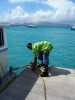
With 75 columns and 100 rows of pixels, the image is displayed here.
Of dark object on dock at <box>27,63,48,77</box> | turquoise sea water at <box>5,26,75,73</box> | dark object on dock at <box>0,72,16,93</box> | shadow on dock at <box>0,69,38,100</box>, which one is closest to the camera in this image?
shadow on dock at <box>0,69,38,100</box>

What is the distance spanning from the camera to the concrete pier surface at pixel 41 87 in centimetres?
739

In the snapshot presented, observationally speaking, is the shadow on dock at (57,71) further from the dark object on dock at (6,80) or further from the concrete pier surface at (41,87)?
the dark object on dock at (6,80)

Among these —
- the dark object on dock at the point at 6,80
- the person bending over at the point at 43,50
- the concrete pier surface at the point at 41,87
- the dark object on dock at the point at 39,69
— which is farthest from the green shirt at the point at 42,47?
the dark object on dock at the point at 6,80

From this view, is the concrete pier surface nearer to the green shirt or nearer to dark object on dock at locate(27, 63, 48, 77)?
dark object on dock at locate(27, 63, 48, 77)

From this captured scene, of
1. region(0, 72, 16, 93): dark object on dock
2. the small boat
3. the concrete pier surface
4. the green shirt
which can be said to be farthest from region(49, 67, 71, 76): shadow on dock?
the small boat

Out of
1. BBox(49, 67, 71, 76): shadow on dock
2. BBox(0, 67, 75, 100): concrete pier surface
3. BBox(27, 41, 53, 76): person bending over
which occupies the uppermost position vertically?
BBox(27, 41, 53, 76): person bending over

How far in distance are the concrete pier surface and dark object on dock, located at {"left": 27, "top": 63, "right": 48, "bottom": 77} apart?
0.19 metres

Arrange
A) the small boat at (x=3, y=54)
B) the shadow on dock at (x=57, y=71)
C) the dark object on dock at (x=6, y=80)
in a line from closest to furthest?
the dark object on dock at (x=6, y=80) → the small boat at (x=3, y=54) → the shadow on dock at (x=57, y=71)

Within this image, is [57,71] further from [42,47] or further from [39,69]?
[42,47]

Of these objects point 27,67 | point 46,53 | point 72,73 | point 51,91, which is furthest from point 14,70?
point 51,91

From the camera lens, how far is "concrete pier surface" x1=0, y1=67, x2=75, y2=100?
739 centimetres

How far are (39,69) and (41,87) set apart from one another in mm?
2026

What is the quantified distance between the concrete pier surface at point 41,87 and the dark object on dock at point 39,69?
0.63 feet

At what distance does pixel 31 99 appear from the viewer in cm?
716
